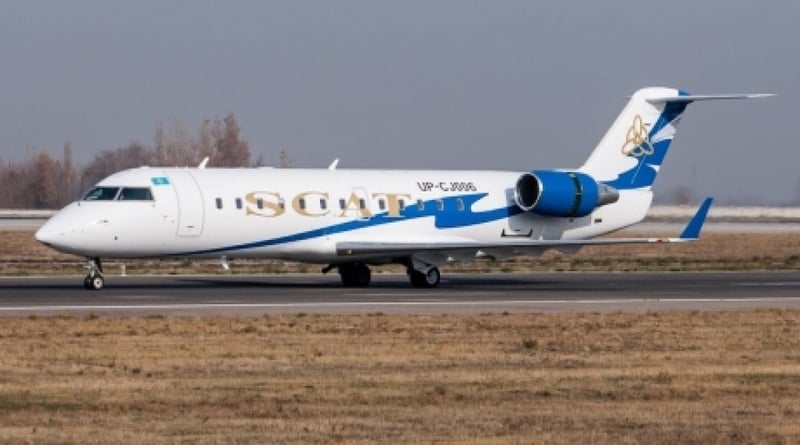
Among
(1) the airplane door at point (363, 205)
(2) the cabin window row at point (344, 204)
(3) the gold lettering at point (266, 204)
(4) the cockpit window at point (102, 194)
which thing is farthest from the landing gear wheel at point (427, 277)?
(4) the cockpit window at point (102, 194)

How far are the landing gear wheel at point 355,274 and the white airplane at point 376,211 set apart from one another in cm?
2

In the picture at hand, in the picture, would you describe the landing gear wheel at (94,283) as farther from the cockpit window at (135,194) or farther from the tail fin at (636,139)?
the tail fin at (636,139)

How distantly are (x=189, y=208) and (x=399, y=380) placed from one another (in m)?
17.0

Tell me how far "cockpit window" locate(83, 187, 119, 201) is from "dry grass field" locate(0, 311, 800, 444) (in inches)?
341

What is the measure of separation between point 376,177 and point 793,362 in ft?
60.9

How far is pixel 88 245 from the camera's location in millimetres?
31656

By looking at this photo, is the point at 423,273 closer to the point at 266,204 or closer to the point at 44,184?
the point at 266,204

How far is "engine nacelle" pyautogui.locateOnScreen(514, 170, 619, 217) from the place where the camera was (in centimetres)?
3753

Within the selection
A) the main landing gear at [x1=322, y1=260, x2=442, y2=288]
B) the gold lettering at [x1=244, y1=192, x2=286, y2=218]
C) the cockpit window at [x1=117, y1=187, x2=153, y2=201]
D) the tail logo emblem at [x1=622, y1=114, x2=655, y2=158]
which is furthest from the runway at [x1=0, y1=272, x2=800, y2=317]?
the tail logo emblem at [x1=622, y1=114, x2=655, y2=158]

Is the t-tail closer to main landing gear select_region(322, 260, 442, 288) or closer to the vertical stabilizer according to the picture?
the vertical stabilizer

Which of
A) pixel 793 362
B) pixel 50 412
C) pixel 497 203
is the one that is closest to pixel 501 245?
pixel 497 203

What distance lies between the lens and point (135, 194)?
32.8 meters

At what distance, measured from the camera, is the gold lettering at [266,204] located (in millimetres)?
33938

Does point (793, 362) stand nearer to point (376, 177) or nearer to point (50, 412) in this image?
point (50, 412)
